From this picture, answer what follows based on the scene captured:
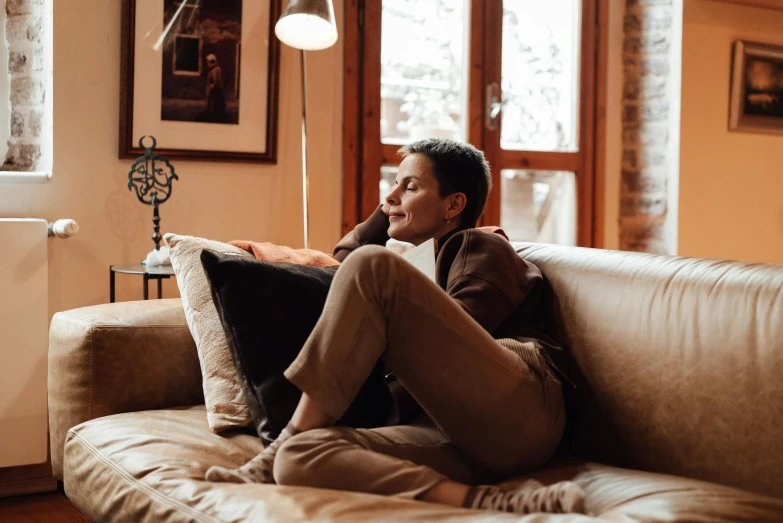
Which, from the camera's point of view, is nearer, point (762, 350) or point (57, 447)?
point (762, 350)

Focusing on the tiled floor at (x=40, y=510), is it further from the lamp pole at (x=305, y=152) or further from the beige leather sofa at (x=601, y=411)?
the lamp pole at (x=305, y=152)

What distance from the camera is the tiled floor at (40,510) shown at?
2476 millimetres

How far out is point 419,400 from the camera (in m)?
1.50

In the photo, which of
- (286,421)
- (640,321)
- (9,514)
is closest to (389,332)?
(286,421)

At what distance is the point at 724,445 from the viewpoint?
1.46 meters

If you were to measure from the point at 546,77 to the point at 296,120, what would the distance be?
4.63 ft

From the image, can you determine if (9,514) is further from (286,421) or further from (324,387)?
(324,387)

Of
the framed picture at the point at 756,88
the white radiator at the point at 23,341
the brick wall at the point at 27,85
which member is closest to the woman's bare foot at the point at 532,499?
the white radiator at the point at 23,341

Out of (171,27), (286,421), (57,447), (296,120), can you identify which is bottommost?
(57,447)

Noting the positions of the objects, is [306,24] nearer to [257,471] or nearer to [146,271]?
[146,271]

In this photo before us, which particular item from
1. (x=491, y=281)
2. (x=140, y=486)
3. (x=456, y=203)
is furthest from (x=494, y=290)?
(x=140, y=486)

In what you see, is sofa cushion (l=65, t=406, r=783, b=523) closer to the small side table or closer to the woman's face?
the woman's face

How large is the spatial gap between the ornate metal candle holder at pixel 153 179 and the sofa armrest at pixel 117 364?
852 millimetres

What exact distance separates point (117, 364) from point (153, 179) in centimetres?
115
